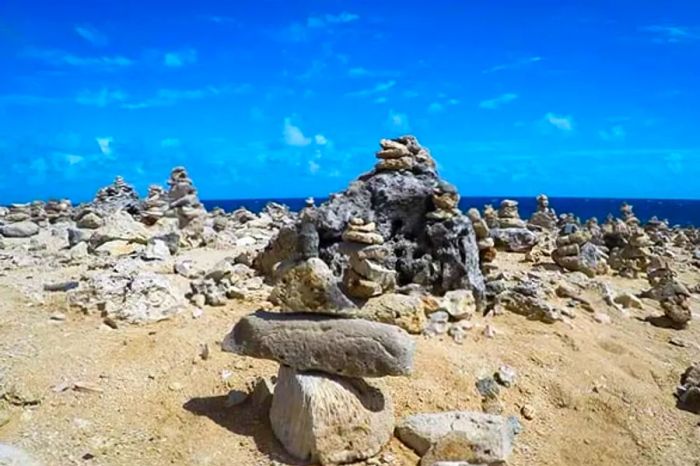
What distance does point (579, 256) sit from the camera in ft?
51.2

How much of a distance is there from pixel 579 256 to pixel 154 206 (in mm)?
16317

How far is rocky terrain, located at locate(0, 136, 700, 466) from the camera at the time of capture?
633 cm

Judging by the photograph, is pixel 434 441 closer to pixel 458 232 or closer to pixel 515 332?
pixel 515 332

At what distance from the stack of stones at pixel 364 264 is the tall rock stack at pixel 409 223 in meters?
A: 1.19

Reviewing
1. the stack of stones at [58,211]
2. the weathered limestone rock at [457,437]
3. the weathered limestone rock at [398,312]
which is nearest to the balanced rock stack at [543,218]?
Result: the weathered limestone rock at [398,312]

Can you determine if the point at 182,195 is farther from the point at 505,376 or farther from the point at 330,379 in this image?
the point at 330,379

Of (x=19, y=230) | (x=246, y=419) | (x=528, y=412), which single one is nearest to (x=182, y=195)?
(x=19, y=230)

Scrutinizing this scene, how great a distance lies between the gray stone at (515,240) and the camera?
57.1 ft

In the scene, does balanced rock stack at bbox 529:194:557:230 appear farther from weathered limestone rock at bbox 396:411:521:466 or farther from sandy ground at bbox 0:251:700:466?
weathered limestone rock at bbox 396:411:521:466

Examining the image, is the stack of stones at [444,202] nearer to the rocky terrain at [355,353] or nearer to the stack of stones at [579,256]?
the rocky terrain at [355,353]

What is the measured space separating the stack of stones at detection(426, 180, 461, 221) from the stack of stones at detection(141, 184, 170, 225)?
1375 centimetres

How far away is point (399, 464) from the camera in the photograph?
6.25m

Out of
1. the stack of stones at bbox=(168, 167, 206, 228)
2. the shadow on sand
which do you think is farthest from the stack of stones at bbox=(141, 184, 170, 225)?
the shadow on sand

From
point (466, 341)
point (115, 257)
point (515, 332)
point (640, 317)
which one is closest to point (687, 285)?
point (640, 317)
